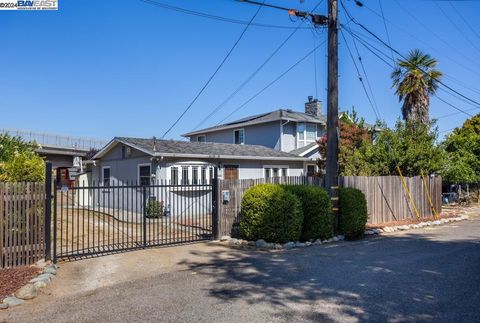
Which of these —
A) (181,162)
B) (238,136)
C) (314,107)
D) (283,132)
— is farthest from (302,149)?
(181,162)

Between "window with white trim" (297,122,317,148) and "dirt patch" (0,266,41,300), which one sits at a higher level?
"window with white trim" (297,122,317,148)

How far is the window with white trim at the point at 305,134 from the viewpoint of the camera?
91.7ft

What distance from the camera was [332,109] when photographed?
1272 centimetres

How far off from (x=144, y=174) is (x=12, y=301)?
45.3 ft

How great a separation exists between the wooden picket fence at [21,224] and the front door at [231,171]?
1336 cm

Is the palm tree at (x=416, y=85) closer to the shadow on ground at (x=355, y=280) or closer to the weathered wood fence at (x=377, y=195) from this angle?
the weathered wood fence at (x=377, y=195)

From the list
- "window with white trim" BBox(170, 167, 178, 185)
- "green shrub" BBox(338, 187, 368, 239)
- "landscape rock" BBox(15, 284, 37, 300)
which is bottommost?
"landscape rock" BBox(15, 284, 37, 300)

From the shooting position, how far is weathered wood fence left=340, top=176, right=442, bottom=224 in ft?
52.2

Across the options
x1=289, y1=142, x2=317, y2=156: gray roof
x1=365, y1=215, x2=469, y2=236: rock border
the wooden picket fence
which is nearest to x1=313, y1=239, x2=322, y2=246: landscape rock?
x1=365, y1=215, x2=469, y2=236: rock border

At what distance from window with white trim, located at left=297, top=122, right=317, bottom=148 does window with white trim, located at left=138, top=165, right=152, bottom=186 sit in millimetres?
11942

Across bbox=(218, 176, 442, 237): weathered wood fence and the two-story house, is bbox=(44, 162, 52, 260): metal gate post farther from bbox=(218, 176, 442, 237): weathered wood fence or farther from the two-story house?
the two-story house

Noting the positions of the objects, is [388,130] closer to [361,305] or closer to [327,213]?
[327,213]

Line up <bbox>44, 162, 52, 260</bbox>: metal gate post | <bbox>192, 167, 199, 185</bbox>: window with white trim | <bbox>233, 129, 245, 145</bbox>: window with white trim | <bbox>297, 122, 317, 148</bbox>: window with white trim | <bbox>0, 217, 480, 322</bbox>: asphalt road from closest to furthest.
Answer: <bbox>0, 217, 480, 322</bbox>: asphalt road, <bbox>44, 162, 52, 260</bbox>: metal gate post, <bbox>192, 167, 199, 185</bbox>: window with white trim, <bbox>297, 122, 317, 148</bbox>: window with white trim, <bbox>233, 129, 245, 145</bbox>: window with white trim

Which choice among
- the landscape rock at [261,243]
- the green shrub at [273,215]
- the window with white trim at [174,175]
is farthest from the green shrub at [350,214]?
the window with white trim at [174,175]
